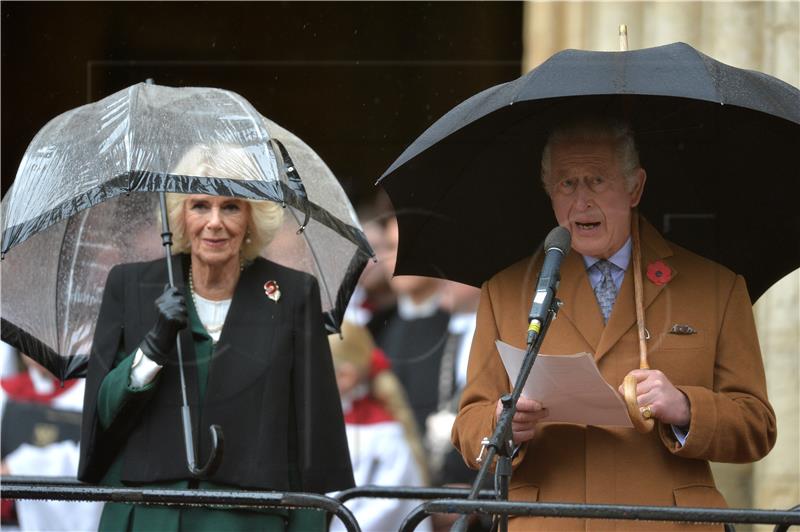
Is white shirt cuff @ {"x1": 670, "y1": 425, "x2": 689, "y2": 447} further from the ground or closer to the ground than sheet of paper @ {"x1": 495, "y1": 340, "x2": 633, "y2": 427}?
closer to the ground

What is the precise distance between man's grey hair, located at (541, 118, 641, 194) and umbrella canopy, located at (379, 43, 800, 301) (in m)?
0.03

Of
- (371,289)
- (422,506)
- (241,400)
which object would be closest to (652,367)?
(422,506)

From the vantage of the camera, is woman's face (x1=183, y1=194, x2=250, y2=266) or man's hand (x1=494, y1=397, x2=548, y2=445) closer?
man's hand (x1=494, y1=397, x2=548, y2=445)

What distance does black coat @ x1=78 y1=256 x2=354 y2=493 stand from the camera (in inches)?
167

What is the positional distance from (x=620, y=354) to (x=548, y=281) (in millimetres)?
508

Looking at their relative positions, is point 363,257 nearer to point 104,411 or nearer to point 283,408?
point 283,408

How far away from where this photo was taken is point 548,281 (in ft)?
10.7

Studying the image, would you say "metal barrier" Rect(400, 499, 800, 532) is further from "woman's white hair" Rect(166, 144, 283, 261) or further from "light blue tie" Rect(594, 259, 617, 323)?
"woman's white hair" Rect(166, 144, 283, 261)

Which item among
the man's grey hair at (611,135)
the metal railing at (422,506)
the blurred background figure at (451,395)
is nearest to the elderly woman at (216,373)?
the metal railing at (422,506)

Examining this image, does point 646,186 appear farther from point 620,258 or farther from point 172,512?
point 172,512

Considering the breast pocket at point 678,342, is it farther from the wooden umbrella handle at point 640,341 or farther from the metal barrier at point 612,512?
the metal barrier at point 612,512

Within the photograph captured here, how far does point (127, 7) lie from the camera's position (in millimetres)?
7570

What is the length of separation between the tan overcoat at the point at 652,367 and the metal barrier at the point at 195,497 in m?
0.43

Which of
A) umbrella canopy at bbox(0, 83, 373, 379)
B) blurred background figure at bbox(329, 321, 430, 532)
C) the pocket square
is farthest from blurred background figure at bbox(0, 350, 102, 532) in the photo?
the pocket square
